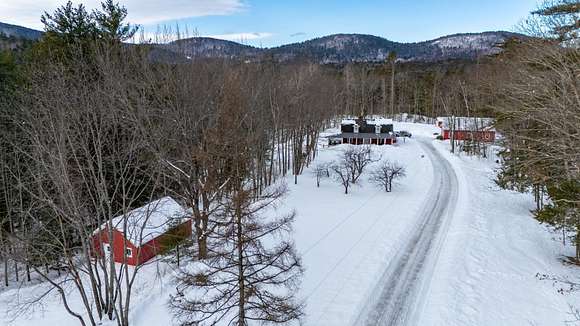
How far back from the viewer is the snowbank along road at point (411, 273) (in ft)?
47.4

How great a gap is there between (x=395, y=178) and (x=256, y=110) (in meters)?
14.2

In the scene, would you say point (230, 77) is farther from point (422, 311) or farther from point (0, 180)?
point (422, 311)

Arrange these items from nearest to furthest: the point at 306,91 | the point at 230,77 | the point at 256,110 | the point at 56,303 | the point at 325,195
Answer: the point at 56,303
the point at 230,77
the point at 256,110
the point at 325,195
the point at 306,91

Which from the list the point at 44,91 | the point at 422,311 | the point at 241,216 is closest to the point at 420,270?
the point at 422,311

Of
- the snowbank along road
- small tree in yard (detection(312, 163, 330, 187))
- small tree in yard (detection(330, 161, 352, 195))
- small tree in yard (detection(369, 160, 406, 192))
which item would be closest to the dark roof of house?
small tree in yard (detection(312, 163, 330, 187))

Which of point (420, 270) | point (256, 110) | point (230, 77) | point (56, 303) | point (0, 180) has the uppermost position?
point (230, 77)

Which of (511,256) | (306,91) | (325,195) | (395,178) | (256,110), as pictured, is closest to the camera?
(511,256)

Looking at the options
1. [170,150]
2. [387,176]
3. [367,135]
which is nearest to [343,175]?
[387,176]

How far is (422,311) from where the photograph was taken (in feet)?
48.1

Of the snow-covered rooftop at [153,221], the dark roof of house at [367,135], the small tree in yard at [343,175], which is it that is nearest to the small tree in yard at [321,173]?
the small tree in yard at [343,175]

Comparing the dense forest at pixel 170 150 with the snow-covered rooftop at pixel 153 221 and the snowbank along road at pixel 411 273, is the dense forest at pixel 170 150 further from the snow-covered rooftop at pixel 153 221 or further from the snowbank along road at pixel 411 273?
the snowbank along road at pixel 411 273

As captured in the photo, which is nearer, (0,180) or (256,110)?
(0,180)

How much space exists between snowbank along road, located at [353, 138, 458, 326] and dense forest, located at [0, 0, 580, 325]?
326cm

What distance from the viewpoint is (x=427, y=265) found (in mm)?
18484
